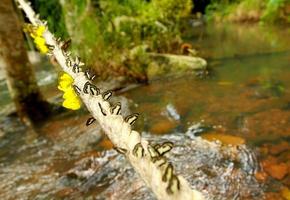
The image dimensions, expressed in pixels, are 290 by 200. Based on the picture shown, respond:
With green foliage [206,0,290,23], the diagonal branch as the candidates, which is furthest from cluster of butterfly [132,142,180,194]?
green foliage [206,0,290,23]

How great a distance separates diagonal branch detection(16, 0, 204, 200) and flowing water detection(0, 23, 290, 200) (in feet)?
3.84

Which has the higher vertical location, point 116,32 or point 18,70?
point 18,70

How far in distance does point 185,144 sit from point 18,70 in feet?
7.04

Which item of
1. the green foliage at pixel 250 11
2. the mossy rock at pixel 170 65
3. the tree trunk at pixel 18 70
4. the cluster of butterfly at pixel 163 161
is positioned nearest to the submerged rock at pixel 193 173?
the cluster of butterfly at pixel 163 161

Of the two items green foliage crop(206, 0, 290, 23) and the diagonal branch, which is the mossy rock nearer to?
the diagonal branch

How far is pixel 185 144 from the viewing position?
3076 mm

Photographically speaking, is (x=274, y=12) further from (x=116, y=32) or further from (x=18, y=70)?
(x=18, y=70)

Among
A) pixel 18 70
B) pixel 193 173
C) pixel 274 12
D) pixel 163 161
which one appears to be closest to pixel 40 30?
pixel 193 173

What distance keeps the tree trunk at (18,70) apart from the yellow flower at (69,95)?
2791 millimetres

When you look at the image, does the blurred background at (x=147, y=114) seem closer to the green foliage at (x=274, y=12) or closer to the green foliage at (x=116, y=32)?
the green foliage at (x=116, y=32)

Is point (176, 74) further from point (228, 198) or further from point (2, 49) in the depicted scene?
point (228, 198)

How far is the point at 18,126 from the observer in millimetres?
4387

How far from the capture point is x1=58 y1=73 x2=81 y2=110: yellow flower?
1558mm

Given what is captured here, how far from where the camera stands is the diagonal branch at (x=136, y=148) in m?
0.84
